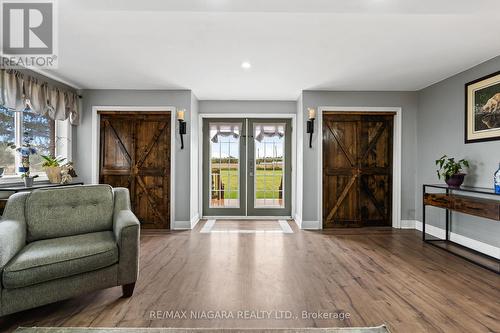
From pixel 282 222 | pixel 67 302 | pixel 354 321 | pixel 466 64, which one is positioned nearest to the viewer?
pixel 354 321

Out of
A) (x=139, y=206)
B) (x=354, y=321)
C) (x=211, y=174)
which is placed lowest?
(x=354, y=321)

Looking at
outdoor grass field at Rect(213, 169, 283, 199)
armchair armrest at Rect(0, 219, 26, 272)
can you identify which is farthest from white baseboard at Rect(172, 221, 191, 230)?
armchair armrest at Rect(0, 219, 26, 272)

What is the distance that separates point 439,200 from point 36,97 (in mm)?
5664

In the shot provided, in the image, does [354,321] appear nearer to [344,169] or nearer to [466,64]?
[344,169]

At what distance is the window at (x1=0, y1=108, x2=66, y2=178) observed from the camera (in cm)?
343

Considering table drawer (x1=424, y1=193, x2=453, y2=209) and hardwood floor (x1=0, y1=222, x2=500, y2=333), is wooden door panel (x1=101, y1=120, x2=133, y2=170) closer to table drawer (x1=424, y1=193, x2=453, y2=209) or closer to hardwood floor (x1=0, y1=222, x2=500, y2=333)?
hardwood floor (x1=0, y1=222, x2=500, y2=333)

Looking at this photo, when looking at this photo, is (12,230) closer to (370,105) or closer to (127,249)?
(127,249)

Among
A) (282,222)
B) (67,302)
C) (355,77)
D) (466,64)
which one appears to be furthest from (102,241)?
(466,64)

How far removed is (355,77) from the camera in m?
4.05

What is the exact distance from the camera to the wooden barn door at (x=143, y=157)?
4836 millimetres

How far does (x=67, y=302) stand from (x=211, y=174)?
3.48m

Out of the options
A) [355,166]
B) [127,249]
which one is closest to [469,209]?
[355,166]

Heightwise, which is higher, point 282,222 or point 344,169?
point 344,169

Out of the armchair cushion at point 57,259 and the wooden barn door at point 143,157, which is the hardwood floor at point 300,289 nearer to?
the armchair cushion at point 57,259
